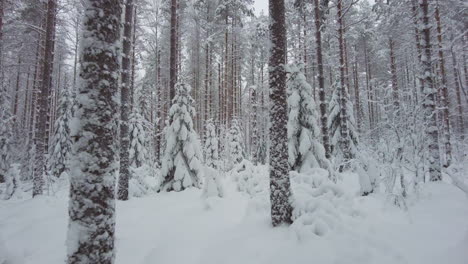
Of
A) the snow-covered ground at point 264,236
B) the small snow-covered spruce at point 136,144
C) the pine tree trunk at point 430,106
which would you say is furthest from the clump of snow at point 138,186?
the pine tree trunk at point 430,106

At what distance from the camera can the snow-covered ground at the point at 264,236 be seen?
10.0 ft

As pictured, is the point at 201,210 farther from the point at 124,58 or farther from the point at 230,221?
the point at 124,58

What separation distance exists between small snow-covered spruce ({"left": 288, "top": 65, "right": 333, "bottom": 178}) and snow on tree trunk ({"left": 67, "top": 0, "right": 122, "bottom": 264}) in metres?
6.71

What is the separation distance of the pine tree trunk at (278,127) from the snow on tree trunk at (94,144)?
8.69 feet

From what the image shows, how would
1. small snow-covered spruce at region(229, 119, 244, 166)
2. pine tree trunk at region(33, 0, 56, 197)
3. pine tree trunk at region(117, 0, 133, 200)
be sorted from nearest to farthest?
pine tree trunk at region(117, 0, 133, 200), pine tree trunk at region(33, 0, 56, 197), small snow-covered spruce at region(229, 119, 244, 166)

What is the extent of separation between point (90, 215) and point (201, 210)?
3.82 metres

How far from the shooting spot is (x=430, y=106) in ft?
23.9

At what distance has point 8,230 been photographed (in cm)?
505

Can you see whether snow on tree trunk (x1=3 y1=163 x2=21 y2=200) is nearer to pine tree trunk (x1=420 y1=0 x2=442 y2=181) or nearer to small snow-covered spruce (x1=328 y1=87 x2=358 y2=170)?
pine tree trunk (x1=420 y1=0 x2=442 y2=181)

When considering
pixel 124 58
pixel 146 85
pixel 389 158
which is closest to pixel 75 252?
pixel 389 158

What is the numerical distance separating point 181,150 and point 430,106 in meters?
8.33

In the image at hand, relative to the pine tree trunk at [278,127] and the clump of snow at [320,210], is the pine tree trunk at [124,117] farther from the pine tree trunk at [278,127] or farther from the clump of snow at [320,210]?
the clump of snow at [320,210]

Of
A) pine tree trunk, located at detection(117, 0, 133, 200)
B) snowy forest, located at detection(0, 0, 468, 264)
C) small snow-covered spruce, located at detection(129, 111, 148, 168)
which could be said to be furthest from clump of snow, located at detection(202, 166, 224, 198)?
small snow-covered spruce, located at detection(129, 111, 148, 168)

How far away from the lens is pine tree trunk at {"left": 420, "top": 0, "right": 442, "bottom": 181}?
22.7ft
